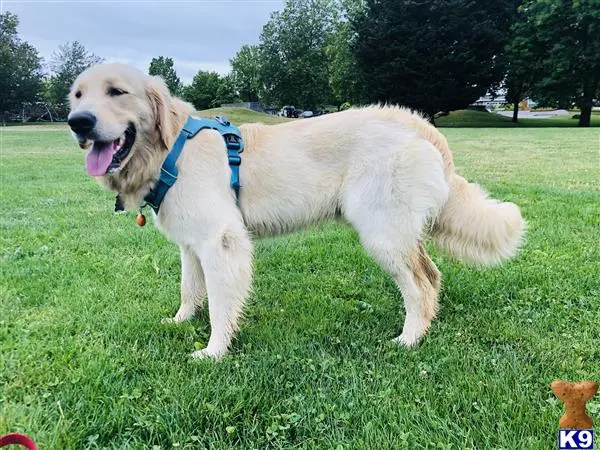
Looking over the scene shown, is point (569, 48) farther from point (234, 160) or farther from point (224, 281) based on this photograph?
point (224, 281)

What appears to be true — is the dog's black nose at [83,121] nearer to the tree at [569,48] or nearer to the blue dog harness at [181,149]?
the blue dog harness at [181,149]

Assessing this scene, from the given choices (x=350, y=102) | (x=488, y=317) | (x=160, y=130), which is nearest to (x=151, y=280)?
(x=160, y=130)

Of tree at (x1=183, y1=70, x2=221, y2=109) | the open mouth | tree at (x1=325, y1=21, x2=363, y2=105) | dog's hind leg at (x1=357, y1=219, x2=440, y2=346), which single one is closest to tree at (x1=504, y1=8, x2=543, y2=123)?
tree at (x1=325, y1=21, x2=363, y2=105)

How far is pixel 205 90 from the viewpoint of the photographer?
68750 mm

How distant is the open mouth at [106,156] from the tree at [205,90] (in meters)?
68.2

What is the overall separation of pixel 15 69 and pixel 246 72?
28.2 m

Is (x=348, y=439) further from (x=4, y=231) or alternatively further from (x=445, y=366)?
(x=4, y=231)

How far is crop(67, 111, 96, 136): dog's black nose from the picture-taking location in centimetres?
251

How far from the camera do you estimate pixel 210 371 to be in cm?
247

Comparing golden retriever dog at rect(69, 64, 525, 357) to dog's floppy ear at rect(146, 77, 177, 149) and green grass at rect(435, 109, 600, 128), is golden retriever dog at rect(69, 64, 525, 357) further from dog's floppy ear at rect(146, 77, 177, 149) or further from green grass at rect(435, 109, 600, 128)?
green grass at rect(435, 109, 600, 128)

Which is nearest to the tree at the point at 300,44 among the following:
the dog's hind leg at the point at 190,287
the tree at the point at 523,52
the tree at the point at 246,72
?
the tree at the point at 246,72

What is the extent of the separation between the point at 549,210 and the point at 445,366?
4025 mm

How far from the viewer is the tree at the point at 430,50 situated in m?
34.1

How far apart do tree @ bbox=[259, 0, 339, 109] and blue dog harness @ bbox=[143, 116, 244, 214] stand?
48.4 m
